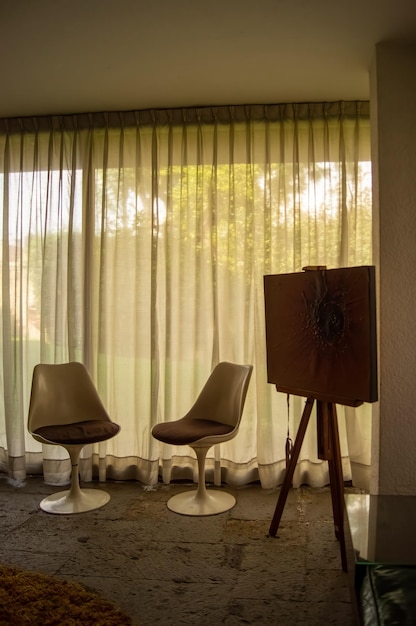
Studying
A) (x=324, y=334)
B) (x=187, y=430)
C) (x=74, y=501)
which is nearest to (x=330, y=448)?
(x=324, y=334)

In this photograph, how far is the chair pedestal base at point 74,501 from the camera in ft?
12.3

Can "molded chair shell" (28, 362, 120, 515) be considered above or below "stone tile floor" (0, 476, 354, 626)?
above

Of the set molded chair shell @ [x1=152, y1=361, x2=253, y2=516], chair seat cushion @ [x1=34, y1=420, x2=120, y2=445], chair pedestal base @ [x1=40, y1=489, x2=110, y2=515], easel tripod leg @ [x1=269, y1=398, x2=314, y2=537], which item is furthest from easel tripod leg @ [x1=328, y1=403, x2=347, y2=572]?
chair pedestal base @ [x1=40, y1=489, x2=110, y2=515]

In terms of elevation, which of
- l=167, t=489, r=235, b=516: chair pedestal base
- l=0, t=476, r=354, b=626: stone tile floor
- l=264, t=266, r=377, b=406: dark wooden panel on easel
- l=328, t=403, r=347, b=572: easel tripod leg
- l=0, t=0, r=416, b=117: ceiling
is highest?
l=0, t=0, r=416, b=117: ceiling

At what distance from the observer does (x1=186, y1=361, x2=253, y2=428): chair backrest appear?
382cm

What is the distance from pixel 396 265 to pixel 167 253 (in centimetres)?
172

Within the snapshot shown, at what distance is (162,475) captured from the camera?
14.1ft

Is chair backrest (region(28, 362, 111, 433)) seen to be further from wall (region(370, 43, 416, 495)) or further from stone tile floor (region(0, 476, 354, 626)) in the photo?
wall (region(370, 43, 416, 495))

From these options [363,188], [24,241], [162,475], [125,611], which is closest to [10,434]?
[162,475]

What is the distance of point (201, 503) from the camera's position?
3795 millimetres

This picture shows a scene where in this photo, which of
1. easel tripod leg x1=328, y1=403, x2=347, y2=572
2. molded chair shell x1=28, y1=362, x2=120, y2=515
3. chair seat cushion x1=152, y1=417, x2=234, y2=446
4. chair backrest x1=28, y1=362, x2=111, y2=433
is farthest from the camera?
chair backrest x1=28, y1=362, x2=111, y2=433

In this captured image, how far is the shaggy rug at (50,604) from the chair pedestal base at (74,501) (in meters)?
0.90

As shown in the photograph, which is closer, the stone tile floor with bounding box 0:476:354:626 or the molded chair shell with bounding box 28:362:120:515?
the stone tile floor with bounding box 0:476:354:626

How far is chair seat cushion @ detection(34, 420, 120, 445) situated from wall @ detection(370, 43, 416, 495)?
1.75 meters
